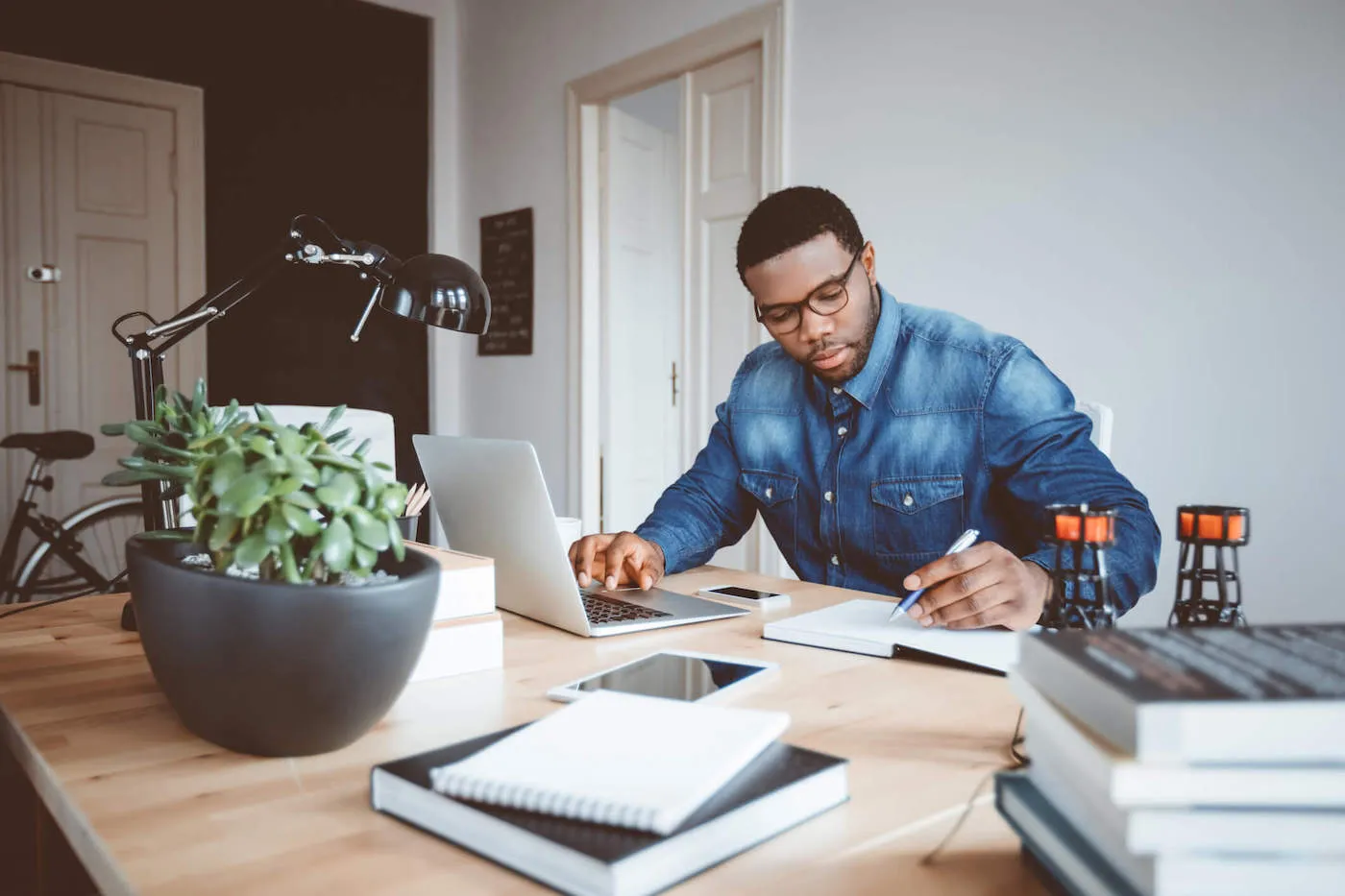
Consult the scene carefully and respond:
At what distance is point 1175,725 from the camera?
1.20 ft

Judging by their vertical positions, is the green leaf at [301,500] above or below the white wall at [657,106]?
below

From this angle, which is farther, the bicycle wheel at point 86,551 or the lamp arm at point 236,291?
the bicycle wheel at point 86,551

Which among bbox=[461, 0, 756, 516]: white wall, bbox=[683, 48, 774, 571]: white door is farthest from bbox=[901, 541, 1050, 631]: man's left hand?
bbox=[461, 0, 756, 516]: white wall

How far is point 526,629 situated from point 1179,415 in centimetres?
178

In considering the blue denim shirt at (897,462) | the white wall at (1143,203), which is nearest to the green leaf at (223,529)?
the blue denim shirt at (897,462)

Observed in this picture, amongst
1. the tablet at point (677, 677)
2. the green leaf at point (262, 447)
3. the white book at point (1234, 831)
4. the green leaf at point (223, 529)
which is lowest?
the tablet at point (677, 677)

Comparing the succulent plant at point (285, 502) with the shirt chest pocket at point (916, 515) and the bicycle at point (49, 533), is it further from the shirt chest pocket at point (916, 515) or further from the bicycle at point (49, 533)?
the bicycle at point (49, 533)

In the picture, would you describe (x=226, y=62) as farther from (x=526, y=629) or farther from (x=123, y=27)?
(x=526, y=629)

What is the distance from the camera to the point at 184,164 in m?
4.02

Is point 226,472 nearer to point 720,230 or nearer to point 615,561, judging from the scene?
point 615,561

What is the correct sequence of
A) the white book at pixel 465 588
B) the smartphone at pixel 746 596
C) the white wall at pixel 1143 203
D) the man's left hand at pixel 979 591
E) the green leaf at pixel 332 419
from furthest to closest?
the white wall at pixel 1143 203, the smartphone at pixel 746 596, the man's left hand at pixel 979 591, the white book at pixel 465 588, the green leaf at pixel 332 419

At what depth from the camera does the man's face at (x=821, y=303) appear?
62.2 inches

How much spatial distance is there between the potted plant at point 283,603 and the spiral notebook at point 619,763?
110mm

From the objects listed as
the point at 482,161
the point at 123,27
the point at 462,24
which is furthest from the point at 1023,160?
the point at 123,27
